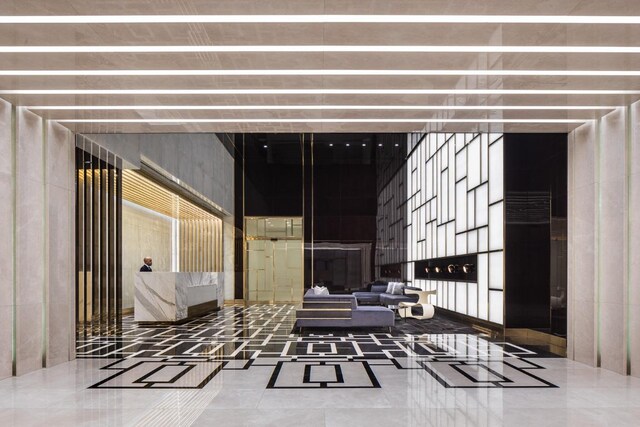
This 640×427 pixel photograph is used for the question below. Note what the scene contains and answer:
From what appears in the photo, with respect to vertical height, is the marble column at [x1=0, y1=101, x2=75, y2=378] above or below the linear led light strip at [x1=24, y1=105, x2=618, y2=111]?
below

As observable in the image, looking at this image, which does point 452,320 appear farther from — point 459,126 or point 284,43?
point 284,43

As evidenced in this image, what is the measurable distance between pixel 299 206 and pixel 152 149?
6.48 m

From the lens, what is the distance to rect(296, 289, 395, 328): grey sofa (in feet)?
30.0

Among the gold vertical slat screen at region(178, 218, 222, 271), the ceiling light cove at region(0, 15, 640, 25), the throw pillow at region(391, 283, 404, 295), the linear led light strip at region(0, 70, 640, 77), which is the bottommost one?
the throw pillow at region(391, 283, 404, 295)

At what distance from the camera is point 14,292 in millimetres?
5652

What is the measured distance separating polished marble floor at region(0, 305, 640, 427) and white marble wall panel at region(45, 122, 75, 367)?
400 mm

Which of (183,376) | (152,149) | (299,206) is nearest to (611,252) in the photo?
(183,376)

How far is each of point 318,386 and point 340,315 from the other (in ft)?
13.4

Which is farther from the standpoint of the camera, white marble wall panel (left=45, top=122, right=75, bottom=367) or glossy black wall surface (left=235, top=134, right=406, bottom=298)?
glossy black wall surface (left=235, top=134, right=406, bottom=298)

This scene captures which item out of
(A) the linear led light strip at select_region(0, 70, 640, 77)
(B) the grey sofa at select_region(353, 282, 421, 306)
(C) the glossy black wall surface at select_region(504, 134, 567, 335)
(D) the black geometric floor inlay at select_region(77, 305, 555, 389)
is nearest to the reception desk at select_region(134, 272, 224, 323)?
(D) the black geometric floor inlay at select_region(77, 305, 555, 389)

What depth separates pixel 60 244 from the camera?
6453 mm

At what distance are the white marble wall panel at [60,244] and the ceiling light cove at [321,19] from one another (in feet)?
9.59

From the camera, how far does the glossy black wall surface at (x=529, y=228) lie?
823 cm

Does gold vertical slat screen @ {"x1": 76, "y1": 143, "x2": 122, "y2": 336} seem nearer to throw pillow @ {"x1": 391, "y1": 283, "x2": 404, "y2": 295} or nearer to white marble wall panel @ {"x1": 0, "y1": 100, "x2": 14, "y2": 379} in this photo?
white marble wall panel @ {"x1": 0, "y1": 100, "x2": 14, "y2": 379}
